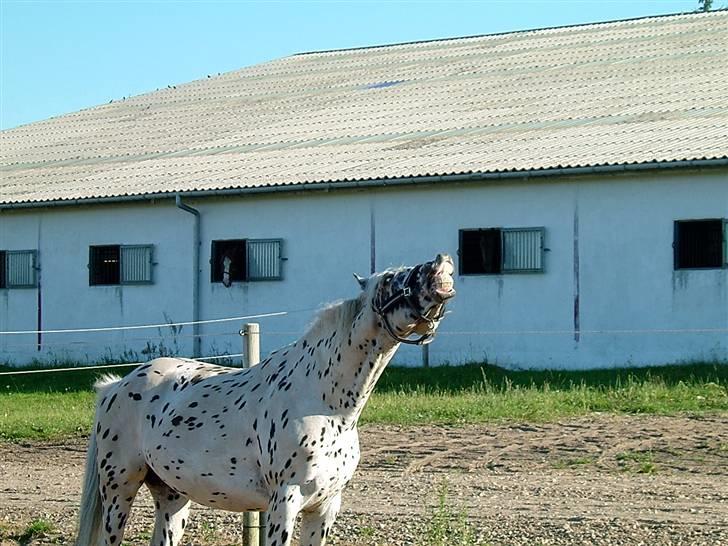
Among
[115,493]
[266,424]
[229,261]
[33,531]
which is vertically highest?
[229,261]

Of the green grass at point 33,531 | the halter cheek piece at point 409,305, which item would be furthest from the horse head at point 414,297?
the green grass at point 33,531

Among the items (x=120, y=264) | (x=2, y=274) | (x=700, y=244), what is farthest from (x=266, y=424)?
(x=2, y=274)

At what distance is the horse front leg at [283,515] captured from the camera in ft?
20.3

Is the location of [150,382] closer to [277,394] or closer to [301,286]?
[277,394]

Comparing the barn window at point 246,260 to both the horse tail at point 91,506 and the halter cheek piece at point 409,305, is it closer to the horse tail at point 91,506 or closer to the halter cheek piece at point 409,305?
the horse tail at point 91,506

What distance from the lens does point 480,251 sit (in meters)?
20.8

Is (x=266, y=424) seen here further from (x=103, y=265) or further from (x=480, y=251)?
(x=103, y=265)

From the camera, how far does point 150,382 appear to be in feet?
24.4

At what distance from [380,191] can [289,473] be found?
15563 millimetres

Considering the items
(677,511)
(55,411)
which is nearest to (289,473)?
(677,511)

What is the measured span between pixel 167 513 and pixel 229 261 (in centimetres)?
1585

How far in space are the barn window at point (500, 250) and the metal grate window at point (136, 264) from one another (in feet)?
21.3

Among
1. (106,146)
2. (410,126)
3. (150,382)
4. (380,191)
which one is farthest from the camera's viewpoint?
(106,146)

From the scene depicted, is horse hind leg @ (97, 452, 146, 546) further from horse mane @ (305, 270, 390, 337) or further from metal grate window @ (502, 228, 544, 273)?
metal grate window @ (502, 228, 544, 273)
